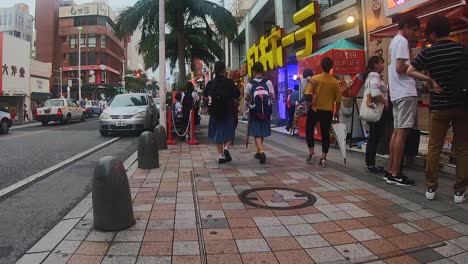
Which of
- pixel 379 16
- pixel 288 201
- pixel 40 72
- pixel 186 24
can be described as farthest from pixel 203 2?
pixel 40 72

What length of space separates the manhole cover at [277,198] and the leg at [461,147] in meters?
1.64

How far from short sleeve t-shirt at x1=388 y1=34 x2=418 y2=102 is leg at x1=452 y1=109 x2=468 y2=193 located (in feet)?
2.83

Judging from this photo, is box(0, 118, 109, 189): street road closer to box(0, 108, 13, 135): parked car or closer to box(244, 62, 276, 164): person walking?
box(244, 62, 276, 164): person walking

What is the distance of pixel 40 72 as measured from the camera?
134ft

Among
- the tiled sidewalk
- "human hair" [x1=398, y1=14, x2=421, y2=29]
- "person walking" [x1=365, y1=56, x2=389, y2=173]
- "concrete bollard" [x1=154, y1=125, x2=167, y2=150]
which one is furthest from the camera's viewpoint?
"concrete bollard" [x1=154, y1=125, x2=167, y2=150]

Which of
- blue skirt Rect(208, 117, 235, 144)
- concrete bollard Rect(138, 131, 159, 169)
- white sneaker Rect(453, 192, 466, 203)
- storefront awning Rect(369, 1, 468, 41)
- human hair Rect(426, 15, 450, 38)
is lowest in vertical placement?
white sneaker Rect(453, 192, 466, 203)

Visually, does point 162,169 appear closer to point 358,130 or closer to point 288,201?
point 288,201

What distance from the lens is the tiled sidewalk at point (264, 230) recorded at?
10.7 feet

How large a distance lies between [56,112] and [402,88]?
72.7 ft

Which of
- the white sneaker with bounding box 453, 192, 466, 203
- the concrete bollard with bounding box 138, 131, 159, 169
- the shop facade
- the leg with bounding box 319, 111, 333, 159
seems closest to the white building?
the shop facade

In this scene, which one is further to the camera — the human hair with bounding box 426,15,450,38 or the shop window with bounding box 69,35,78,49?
the shop window with bounding box 69,35,78,49

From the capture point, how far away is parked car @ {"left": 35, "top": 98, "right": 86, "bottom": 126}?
77.0 ft

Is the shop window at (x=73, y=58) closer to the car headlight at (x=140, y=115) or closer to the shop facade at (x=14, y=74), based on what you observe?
the shop facade at (x=14, y=74)

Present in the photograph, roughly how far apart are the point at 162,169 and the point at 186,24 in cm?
1314
